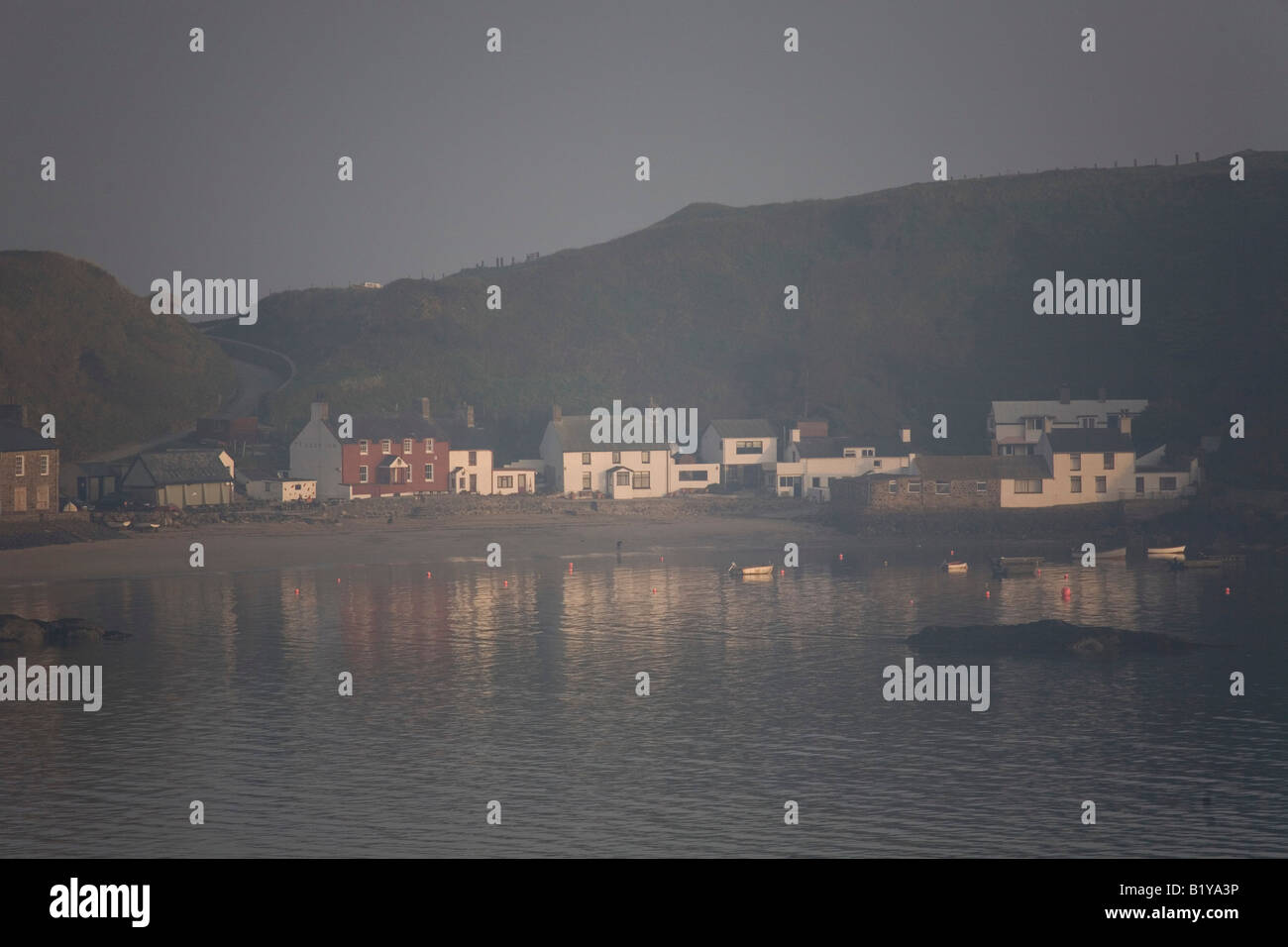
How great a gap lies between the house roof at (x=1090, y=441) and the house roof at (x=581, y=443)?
30397 mm

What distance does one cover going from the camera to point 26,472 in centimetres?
8606

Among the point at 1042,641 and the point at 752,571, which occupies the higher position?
the point at 752,571

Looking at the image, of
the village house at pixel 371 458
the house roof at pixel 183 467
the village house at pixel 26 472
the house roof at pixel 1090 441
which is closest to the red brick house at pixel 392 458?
the village house at pixel 371 458

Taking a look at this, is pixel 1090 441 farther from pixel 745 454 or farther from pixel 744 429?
pixel 744 429

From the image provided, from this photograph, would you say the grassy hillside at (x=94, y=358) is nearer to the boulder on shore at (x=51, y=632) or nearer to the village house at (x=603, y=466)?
the village house at (x=603, y=466)

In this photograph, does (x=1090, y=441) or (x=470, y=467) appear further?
(x=470, y=467)

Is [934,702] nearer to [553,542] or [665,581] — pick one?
[665,581]

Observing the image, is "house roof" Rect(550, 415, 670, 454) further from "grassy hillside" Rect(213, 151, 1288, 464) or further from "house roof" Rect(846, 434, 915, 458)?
"house roof" Rect(846, 434, 915, 458)

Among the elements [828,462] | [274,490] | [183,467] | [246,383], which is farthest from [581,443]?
[246,383]

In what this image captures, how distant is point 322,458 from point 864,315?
7977 centimetres

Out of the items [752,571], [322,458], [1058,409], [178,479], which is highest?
[1058,409]

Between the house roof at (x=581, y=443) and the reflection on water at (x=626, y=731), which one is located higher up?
the house roof at (x=581, y=443)

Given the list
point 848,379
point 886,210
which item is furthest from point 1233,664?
point 886,210

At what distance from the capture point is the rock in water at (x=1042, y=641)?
183ft
